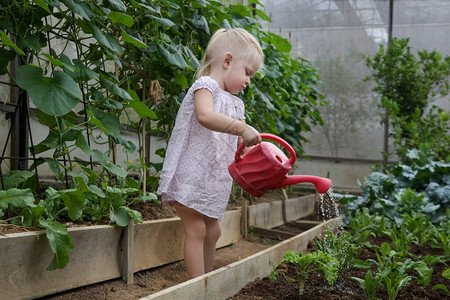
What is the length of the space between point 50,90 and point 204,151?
2.39 ft

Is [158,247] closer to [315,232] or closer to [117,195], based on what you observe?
[117,195]

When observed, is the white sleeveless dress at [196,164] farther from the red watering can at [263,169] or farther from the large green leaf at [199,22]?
the large green leaf at [199,22]

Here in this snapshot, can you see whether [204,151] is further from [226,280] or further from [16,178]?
[16,178]

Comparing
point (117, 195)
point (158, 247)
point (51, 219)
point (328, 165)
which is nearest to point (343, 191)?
point (328, 165)

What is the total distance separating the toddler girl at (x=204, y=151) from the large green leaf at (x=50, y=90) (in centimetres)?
55

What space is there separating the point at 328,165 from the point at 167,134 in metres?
3.80

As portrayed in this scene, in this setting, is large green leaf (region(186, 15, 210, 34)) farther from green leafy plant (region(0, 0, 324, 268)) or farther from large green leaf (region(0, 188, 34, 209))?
large green leaf (region(0, 188, 34, 209))

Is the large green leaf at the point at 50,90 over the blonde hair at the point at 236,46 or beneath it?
beneath

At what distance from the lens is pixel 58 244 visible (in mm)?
1569

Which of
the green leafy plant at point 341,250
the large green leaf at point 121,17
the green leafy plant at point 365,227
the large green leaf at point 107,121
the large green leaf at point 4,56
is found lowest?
the green leafy plant at point 365,227

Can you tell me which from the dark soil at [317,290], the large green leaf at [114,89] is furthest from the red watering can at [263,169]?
the large green leaf at [114,89]

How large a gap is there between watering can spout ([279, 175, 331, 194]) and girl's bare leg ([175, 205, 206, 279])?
16.1 inches

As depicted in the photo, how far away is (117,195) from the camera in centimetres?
199

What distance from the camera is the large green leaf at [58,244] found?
1556 mm
